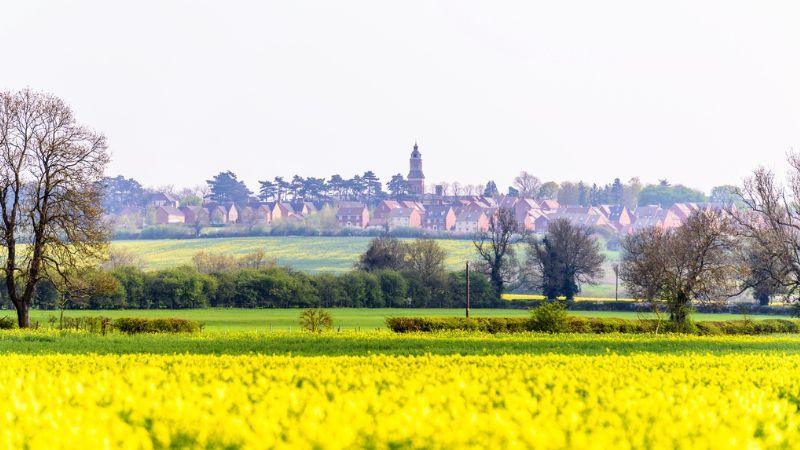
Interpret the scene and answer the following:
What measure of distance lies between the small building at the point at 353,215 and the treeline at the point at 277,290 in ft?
310

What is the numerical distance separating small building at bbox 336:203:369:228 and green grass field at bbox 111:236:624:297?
114ft

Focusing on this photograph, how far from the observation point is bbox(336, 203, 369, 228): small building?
18112cm

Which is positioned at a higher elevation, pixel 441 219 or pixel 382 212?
pixel 382 212

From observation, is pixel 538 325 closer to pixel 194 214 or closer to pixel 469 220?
pixel 194 214

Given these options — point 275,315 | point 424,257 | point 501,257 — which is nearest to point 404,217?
point 501,257

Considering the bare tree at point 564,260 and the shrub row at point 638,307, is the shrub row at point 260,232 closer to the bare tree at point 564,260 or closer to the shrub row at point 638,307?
the bare tree at point 564,260

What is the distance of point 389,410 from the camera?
721 centimetres

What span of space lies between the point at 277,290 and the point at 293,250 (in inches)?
2409

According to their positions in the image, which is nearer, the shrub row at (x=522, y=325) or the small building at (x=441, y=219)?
the shrub row at (x=522, y=325)

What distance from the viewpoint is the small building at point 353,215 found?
181125 mm

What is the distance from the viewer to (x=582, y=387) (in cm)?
940

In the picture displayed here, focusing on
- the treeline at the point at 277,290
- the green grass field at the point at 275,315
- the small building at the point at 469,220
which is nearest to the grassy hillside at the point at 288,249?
the treeline at the point at 277,290

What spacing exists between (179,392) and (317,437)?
100 inches

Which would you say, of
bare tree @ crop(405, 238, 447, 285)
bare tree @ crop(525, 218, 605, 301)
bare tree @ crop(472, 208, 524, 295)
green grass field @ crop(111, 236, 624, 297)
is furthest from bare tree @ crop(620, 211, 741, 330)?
green grass field @ crop(111, 236, 624, 297)
